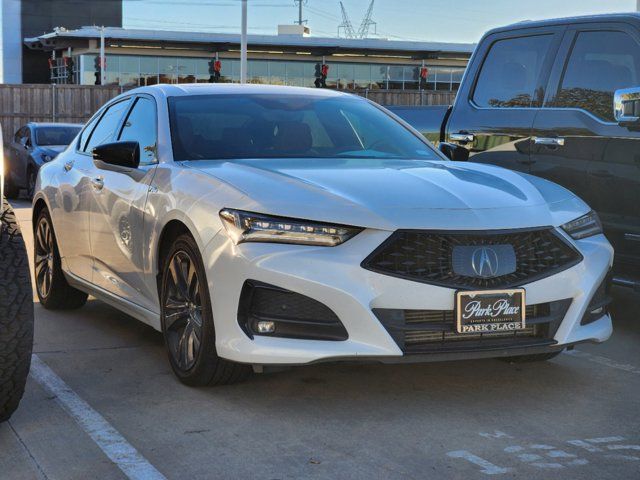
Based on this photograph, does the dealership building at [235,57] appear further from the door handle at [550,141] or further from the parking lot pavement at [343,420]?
the parking lot pavement at [343,420]

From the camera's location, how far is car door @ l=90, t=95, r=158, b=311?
568 centimetres

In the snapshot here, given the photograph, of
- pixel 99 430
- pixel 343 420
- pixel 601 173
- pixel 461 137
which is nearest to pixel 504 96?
pixel 461 137

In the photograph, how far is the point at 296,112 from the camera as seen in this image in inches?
239

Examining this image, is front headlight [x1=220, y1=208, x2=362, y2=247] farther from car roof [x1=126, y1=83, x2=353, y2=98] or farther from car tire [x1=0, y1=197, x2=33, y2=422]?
car roof [x1=126, y1=83, x2=353, y2=98]

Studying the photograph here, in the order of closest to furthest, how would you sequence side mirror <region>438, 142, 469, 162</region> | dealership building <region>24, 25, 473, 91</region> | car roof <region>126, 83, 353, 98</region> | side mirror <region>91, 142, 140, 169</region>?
side mirror <region>91, 142, 140, 169</region>
car roof <region>126, 83, 353, 98</region>
side mirror <region>438, 142, 469, 162</region>
dealership building <region>24, 25, 473, 91</region>

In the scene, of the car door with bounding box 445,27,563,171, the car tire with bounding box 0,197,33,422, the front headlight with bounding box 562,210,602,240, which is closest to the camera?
the car tire with bounding box 0,197,33,422

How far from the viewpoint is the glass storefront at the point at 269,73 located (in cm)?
5488

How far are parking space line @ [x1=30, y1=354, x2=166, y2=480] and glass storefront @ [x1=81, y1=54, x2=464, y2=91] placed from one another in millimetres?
48304

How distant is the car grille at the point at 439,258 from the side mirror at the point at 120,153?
190 centimetres

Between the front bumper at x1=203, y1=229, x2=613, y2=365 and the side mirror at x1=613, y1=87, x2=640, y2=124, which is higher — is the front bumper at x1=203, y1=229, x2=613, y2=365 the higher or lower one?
the lower one

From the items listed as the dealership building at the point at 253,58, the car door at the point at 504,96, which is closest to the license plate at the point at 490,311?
the car door at the point at 504,96

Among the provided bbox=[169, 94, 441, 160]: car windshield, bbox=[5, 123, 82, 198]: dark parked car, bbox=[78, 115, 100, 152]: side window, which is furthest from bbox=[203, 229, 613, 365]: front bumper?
bbox=[5, 123, 82, 198]: dark parked car

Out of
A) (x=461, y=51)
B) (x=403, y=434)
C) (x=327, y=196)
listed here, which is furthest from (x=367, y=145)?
(x=461, y=51)

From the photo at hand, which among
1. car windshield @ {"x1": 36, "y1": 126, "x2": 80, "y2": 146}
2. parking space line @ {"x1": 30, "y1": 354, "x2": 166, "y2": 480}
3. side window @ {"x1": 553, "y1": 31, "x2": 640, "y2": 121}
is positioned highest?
side window @ {"x1": 553, "y1": 31, "x2": 640, "y2": 121}
